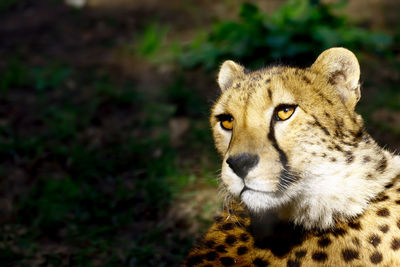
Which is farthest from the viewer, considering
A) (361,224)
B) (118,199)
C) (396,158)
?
(118,199)

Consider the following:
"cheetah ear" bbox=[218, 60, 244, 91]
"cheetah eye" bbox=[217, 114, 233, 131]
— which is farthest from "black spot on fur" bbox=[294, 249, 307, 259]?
"cheetah ear" bbox=[218, 60, 244, 91]

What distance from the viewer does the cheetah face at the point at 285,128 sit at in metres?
2.16

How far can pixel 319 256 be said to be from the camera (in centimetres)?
221

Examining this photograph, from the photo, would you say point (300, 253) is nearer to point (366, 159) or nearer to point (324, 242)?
point (324, 242)

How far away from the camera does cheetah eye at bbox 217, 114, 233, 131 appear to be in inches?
95.5

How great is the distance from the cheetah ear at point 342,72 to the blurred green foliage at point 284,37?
8.08 feet

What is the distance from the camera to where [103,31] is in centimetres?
622

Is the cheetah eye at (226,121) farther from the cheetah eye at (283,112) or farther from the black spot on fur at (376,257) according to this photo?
the black spot on fur at (376,257)

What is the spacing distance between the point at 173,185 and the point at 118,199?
384 mm

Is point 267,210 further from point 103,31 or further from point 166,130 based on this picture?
point 103,31

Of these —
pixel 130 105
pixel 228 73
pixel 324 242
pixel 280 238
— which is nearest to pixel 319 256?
pixel 324 242

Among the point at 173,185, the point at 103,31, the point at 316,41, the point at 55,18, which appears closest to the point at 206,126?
the point at 173,185

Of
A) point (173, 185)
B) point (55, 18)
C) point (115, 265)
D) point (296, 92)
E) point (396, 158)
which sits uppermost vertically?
point (55, 18)

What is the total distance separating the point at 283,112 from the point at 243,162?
1.01 ft
